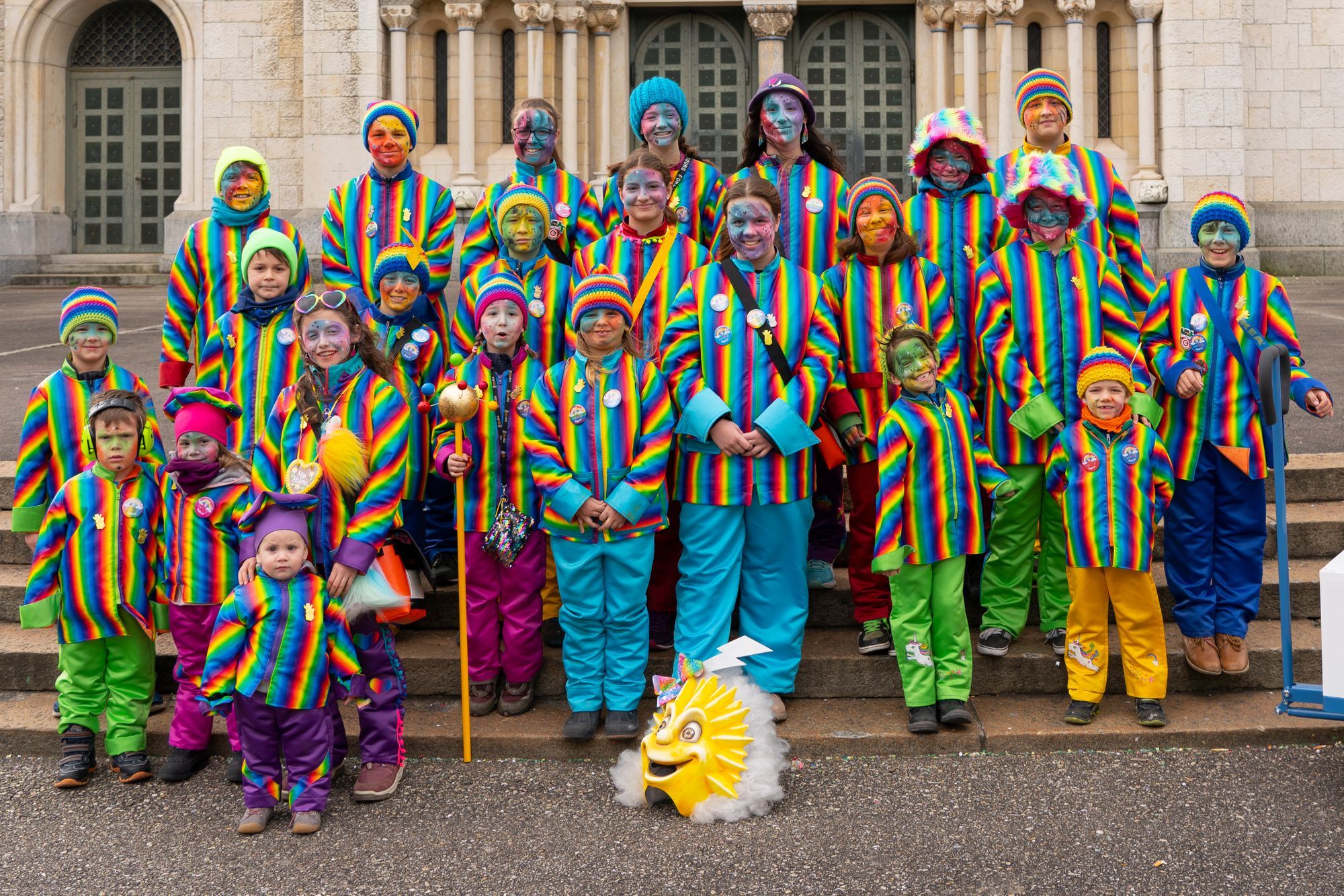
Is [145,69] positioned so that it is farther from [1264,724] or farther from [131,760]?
[1264,724]

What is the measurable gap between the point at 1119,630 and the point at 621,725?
68.8 inches

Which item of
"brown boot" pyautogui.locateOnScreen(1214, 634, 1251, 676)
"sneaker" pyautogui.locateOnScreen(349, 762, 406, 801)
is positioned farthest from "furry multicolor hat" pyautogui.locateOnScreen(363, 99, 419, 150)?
"brown boot" pyautogui.locateOnScreen(1214, 634, 1251, 676)

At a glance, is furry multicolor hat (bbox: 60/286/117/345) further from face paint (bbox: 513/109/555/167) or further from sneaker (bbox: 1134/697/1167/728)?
sneaker (bbox: 1134/697/1167/728)

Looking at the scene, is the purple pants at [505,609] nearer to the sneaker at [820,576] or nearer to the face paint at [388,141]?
the sneaker at [820,576]

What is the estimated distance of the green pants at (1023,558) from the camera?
4.88 meters

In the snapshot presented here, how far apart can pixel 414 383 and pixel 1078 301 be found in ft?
8.17

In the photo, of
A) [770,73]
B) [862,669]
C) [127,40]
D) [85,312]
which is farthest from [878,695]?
[127,40]

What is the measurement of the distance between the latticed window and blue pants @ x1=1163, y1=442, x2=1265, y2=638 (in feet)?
49.9

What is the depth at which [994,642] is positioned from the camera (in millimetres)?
4906

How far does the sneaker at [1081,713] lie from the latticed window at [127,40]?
15358 millimetres

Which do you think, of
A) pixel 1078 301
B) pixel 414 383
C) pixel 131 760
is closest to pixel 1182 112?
pixel 1078 301

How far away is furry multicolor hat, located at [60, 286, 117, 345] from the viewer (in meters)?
4.71

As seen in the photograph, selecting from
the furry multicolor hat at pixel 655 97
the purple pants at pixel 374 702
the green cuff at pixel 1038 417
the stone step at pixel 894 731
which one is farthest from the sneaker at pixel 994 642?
the furry multicolor hat at pixel 655 97

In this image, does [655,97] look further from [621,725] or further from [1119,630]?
[1119,630]
